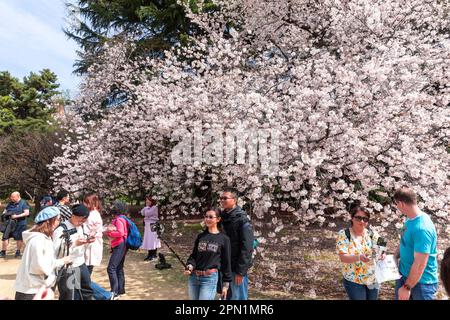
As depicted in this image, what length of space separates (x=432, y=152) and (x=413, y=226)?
323cm

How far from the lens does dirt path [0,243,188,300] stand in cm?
507

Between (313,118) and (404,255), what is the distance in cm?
248

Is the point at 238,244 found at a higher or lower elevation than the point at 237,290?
higher

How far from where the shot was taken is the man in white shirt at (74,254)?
10.7ft

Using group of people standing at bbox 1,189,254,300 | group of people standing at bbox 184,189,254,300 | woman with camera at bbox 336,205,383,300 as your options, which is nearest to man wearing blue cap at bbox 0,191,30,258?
group of people standing at bbox 1,189,254,300

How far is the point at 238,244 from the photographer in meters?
3.48

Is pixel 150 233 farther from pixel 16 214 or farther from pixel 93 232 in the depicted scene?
pixel 16 214

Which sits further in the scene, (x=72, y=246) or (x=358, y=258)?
(x=72, y=246)

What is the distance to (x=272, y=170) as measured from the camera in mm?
5145

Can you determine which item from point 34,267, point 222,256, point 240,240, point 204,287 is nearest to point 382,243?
point 240,240
